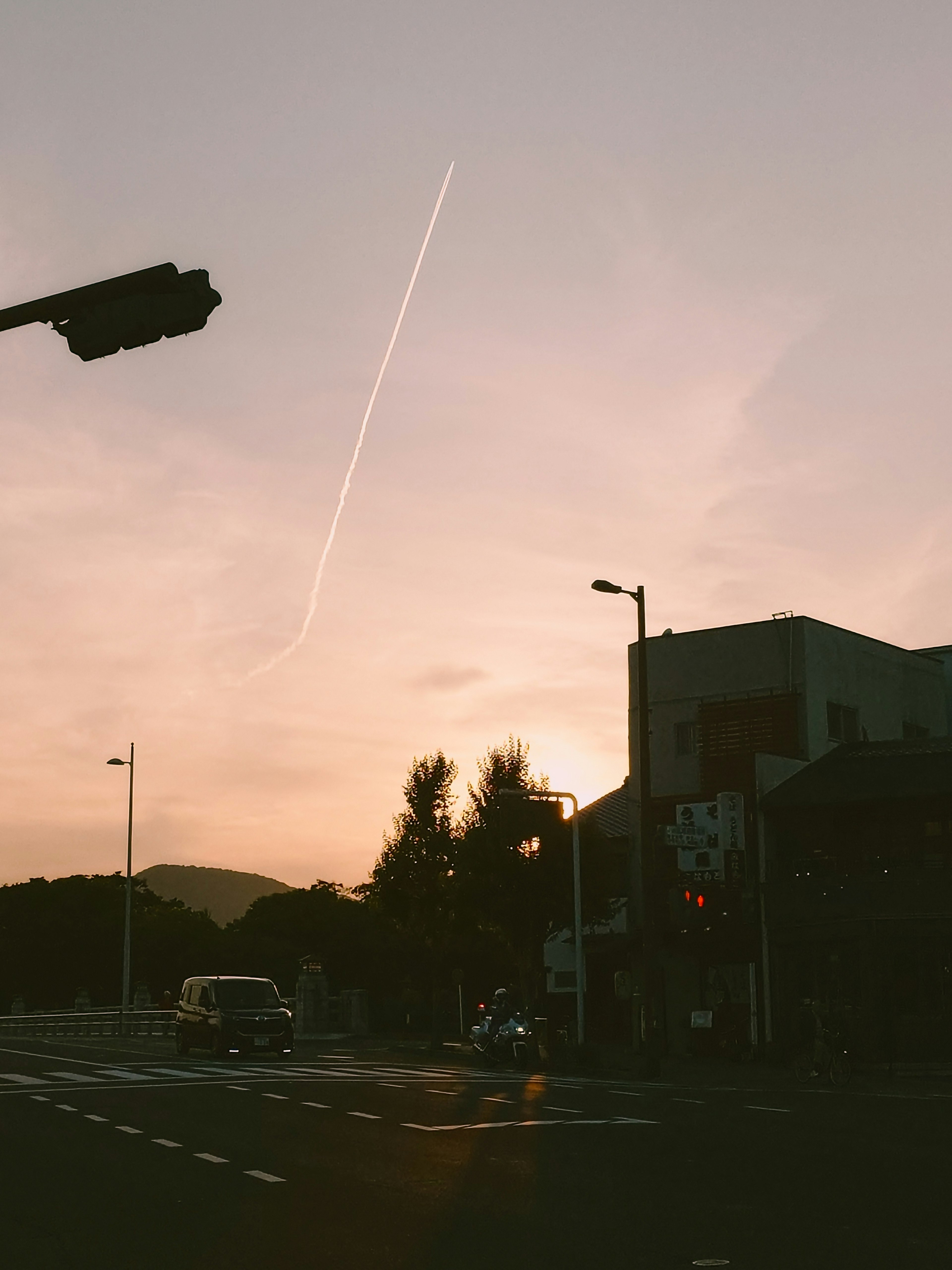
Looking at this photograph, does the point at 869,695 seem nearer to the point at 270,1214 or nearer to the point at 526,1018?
the point at 526,1018

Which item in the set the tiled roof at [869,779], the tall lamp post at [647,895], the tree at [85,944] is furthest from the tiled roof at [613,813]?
the tree at [85,944]

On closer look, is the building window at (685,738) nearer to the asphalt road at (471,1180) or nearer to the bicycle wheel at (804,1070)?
the bicycle wheel at (804,1070)

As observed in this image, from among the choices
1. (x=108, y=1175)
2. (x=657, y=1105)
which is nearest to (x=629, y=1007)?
(x=657, y=1105)

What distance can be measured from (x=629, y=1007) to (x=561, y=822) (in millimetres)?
10018

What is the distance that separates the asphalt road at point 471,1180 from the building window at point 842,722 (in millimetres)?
25023

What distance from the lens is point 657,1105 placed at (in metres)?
19.5

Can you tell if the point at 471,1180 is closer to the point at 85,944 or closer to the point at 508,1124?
the point at 508,1124

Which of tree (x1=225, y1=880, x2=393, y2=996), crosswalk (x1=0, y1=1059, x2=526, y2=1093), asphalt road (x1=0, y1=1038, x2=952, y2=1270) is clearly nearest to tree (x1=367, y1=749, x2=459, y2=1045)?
crosswalk (x1=0, y1=1059, x2=526, y2=1093)

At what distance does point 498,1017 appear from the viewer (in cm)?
3188

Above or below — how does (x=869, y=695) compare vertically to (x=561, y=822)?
above

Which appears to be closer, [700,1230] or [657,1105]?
[700,1230]

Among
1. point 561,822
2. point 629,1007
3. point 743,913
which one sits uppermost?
point 561,822

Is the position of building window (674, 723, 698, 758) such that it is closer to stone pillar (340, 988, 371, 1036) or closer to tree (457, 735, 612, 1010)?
tree (457, 735, 612, 1010)

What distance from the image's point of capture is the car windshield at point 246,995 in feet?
112
